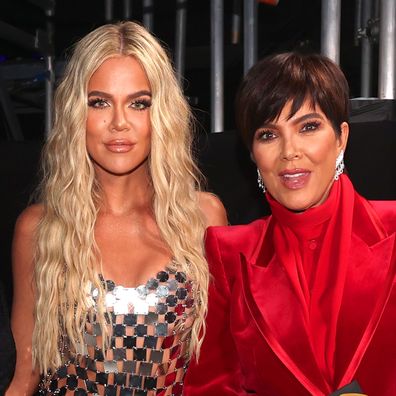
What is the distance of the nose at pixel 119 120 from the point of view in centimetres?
263

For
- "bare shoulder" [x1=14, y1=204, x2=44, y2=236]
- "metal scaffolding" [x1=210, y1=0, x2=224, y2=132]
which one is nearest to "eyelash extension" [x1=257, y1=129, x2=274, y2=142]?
"bare shoulder" [x1=14, y1=204, x2=44, y2=236]

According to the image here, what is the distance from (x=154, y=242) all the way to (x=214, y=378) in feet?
1.66

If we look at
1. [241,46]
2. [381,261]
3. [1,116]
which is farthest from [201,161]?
[241,46]

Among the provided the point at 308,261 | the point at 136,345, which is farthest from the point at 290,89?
the point at 136,345

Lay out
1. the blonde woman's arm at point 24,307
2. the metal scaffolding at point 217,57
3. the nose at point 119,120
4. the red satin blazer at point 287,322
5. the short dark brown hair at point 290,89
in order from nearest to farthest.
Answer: the red satin blazer at point 287,322, the short dark brown hair at point 290,89, the nose at point 119,120, the blonde woman's arm at point 24,307, the metal scaffolding at point 217,57

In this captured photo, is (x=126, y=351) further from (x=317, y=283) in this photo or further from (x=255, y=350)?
(x=317, y=283)

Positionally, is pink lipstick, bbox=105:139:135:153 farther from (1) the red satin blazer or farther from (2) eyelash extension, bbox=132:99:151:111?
(1) the red satin blazer

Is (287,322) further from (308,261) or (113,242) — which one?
A: (113,242)

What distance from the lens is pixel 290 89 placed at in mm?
2400

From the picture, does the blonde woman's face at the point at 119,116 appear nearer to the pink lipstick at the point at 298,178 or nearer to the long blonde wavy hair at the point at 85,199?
the long blonde wavy hair at the point at 85,199

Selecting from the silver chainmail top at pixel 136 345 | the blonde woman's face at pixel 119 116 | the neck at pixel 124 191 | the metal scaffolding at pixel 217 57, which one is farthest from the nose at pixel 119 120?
the metal scaffolding at pixel 217 57

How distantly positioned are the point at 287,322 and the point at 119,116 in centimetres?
80

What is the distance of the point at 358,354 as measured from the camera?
227 centimetres

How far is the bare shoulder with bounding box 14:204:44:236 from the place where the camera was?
2859 millimetres
